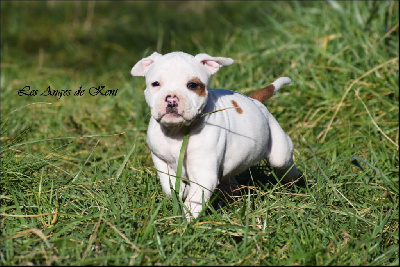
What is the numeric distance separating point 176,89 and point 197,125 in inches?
12.3

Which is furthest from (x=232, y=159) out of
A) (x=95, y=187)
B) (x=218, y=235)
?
(x=95, y=187)

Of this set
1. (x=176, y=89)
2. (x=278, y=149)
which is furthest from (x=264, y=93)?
(x=176, y=89)

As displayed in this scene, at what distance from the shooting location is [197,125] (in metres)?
3.33

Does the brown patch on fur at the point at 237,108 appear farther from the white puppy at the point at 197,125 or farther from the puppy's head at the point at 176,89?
the puppy's head at the point at 176,89

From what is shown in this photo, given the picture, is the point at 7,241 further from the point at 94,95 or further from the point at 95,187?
the point at 94,95

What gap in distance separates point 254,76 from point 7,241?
3437 mm

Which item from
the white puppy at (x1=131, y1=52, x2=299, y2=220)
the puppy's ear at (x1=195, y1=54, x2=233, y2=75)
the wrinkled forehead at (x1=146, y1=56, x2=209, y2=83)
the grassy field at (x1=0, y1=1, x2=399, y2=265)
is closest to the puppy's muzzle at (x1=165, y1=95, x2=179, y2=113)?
the white puppy at (x1=131, y1=52, x2=299, y2=220)

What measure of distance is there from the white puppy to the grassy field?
188 millimetres

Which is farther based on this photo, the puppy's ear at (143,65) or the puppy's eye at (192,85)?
the puppy's ear at (143,65)

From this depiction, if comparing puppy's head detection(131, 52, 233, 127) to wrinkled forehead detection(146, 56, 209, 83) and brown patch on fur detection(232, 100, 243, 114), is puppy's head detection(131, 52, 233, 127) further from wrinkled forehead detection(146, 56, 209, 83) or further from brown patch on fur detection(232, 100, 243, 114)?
brown patch on fur detection(232, 100, 243, 114)

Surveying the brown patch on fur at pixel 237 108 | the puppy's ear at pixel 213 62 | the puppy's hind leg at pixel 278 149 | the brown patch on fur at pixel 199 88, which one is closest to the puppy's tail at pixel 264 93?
the puppy's hind leg at pixel 278 149

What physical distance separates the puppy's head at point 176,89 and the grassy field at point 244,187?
50 cm

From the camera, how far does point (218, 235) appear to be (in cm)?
Answer: 316

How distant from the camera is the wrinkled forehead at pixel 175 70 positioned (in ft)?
10.4
